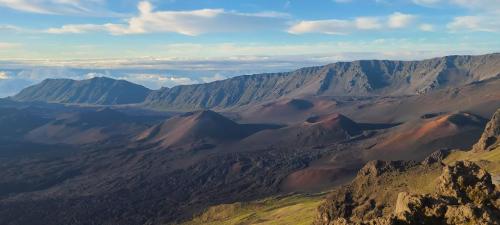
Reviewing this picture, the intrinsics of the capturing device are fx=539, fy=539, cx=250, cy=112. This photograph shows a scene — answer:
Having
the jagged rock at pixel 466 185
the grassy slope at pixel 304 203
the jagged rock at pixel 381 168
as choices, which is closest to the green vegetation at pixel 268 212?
the grassy slope at pixel 304 203

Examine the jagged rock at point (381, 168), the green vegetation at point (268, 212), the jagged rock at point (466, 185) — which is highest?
the jagged rock at point (466, 185)

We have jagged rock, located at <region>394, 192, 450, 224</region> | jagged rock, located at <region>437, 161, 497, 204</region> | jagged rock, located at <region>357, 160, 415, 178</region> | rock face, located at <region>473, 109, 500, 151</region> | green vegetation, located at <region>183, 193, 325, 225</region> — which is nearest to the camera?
jagged rock, located at <region>394, 192, 450, 224</region>

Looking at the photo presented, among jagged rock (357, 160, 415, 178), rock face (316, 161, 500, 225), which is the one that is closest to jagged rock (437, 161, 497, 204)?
rock face (316, 161, 500, 225)

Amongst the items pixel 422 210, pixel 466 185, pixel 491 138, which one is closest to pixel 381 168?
pixel 466 185

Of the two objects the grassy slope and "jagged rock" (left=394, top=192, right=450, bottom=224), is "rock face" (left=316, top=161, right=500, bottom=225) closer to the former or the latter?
"jagged rock" (left=394, top=192, right=450, bottom=224)

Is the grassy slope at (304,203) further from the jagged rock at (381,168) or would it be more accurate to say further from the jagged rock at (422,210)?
the jagged rock at (422,210)

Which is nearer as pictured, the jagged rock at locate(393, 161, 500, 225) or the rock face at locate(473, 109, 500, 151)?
the jagged rock at locate(393, 161, 500, 225)
